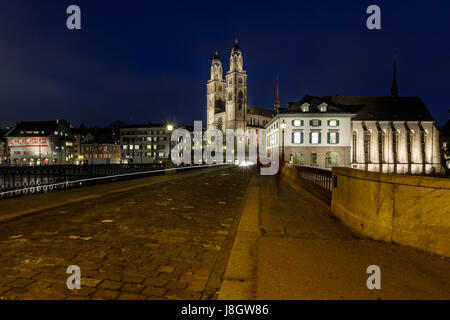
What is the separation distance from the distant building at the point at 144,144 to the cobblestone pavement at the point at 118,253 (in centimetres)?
8840

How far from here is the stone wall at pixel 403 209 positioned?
13.0ft

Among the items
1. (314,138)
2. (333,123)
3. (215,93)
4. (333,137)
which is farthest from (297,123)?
(215,93)

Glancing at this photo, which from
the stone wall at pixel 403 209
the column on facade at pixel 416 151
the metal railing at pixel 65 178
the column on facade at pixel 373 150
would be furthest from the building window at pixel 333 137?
the stone wall at pixel 403 209

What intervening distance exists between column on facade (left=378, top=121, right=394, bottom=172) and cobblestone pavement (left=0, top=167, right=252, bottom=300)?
58.3 metres

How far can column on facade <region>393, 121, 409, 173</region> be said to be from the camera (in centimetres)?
5391

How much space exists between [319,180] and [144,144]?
90.8 meters

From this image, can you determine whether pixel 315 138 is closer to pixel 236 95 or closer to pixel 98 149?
pixel 236 95

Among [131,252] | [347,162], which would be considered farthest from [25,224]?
[347,162]

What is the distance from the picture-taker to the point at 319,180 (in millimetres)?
10781

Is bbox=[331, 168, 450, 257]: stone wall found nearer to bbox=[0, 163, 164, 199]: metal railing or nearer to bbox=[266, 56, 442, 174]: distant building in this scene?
bbox=[0, 163, 164, 199]: metal railing

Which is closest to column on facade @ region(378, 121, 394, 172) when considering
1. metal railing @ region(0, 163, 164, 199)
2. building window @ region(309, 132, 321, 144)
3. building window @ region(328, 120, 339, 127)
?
building window @ region(328, 120, 339, 127)

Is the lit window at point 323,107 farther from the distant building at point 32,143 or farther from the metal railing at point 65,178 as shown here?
the distant building at point 32,143
